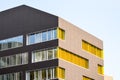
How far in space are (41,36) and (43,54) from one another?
308cm

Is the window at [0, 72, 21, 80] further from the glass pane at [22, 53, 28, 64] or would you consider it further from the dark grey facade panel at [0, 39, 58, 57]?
the dark grey facade panel at [0, 39, 58, 57]

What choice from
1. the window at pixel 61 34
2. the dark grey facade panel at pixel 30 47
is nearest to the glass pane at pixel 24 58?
the dark grey facade panel at pixel 30 47

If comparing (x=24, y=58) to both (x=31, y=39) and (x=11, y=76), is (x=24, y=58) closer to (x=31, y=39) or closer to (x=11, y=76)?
(x=31, y=39)

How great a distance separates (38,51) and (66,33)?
5567mm

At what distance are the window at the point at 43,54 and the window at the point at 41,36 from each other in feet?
5.97

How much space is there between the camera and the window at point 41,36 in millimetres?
66931

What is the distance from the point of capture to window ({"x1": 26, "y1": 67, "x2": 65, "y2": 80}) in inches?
2566

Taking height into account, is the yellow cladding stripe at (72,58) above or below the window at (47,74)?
above

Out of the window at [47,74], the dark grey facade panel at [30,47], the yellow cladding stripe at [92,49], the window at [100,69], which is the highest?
the yellow cladding stripe at [92,49]

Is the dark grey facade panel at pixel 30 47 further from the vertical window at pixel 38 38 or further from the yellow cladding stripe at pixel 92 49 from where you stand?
the yellow cladding stripe at pixel 92 49

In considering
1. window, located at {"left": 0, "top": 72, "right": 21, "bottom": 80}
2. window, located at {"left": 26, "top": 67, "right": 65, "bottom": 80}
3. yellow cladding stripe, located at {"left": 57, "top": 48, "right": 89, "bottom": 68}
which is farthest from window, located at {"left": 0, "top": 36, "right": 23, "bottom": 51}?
yellow cladding stripe, located at {"left": 57, "top": 48, "right": 89, "bottom": 68}

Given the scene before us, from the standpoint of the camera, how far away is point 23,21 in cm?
7262

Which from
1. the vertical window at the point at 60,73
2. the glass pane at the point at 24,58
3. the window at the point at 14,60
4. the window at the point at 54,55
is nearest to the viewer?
the vertical window at the point at 60,73

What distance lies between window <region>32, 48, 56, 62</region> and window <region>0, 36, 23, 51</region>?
14.1 ft
